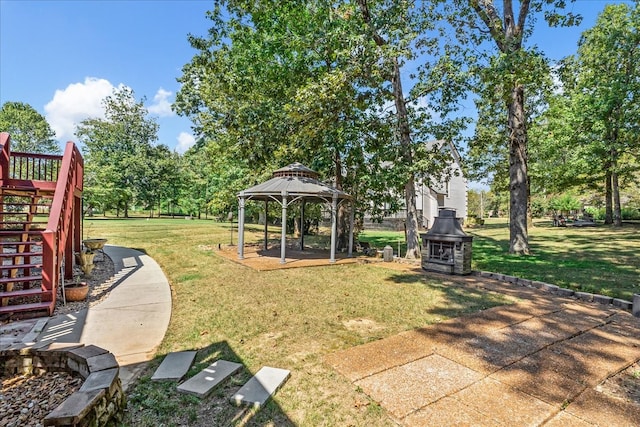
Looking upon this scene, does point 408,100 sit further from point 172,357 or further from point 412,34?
point 172,357

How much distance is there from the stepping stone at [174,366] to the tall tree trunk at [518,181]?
12.0 meters

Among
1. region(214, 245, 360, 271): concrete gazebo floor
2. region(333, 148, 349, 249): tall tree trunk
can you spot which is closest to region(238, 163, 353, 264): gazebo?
region(214, 245, 360, 271): concrete gazebo floor

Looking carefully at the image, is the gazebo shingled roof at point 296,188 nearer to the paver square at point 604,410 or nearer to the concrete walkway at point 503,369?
the concrete walkway at point 503,369

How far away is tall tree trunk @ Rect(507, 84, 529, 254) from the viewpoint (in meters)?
11.6

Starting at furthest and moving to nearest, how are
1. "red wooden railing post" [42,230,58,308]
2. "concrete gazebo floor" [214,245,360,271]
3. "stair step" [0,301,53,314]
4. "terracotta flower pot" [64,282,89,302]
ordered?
"concrete gazebo floor" [214,245,360,271], "terracotta flower pot" [64,282,89,302], "red wooden railing post" [42,230,58,308], "stair step" [0,301,53,314]

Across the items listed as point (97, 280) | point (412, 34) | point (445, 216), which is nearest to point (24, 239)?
point (97, 280)

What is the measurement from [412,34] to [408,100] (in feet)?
7.31

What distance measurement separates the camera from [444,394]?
2.96m

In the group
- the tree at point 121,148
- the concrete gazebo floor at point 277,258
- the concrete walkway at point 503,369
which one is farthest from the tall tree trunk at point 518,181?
the tree at point 121,148

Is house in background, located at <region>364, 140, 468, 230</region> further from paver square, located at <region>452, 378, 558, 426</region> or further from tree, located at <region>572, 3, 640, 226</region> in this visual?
paver square, located at <region>452, 378, 558, 426</region>

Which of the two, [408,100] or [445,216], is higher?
[408,100]

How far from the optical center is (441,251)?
917cm

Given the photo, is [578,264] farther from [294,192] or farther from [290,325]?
[290,325]

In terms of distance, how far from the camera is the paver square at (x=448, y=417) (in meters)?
2.52
